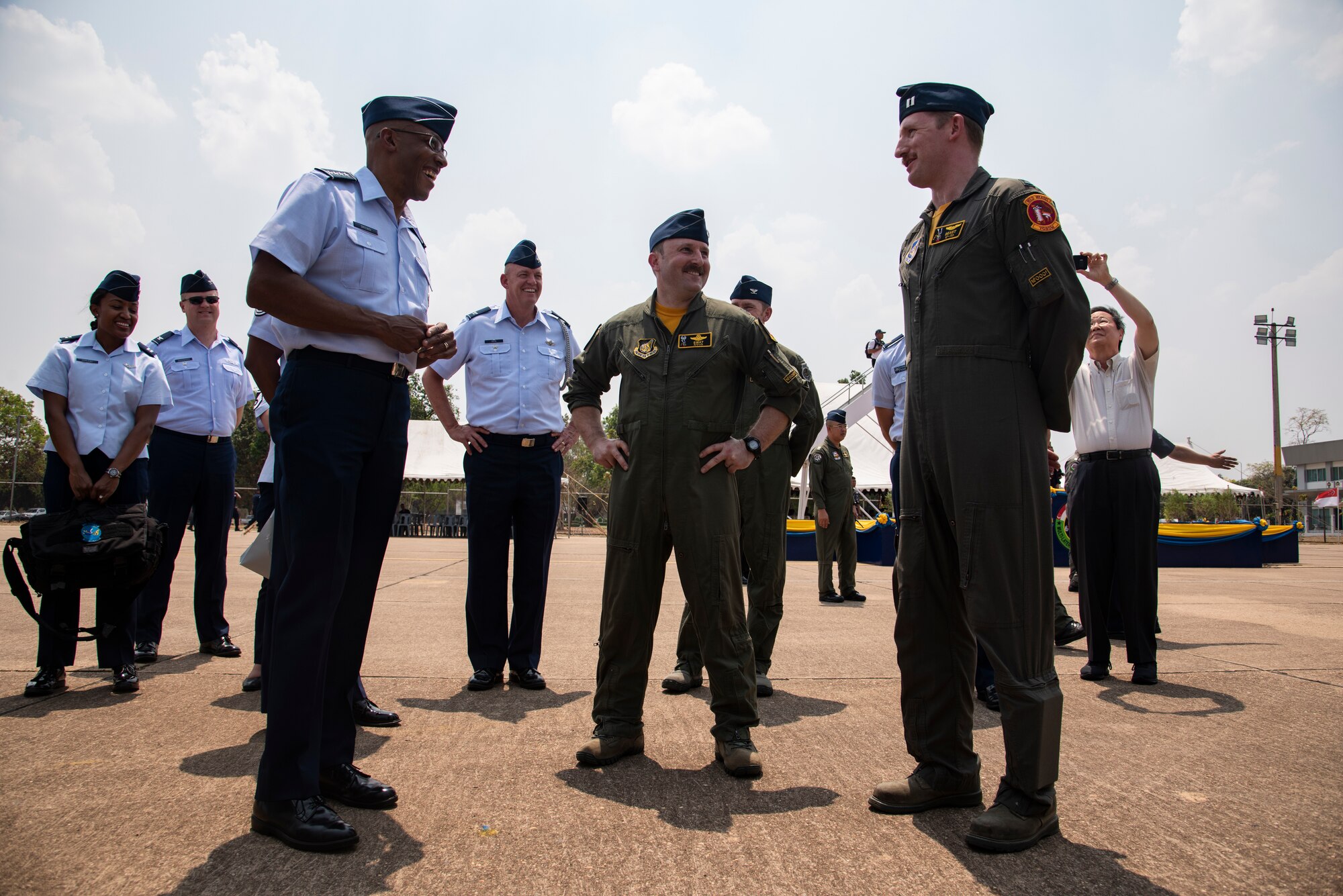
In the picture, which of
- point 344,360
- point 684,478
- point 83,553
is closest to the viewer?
point 344,360

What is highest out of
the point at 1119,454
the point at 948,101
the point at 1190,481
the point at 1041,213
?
the point at 1190,481

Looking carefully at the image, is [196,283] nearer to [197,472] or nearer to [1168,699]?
[197,472]

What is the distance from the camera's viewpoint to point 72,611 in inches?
161

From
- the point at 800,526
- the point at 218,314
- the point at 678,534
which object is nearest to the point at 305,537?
the point at 678,534

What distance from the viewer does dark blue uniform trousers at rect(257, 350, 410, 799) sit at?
90.7 inches

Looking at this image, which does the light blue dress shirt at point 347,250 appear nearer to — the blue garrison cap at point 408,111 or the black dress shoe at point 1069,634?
the blue garrison cap at point 408,111

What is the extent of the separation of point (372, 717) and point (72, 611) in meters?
1.83

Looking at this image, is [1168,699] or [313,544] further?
[1168,699]

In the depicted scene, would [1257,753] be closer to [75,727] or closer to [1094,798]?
[1094,798]

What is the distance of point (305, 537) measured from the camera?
235 cm

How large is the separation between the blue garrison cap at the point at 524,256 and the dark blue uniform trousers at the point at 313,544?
2521 mm

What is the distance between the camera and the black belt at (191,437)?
201 inches

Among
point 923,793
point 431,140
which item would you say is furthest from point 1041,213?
point 431,140

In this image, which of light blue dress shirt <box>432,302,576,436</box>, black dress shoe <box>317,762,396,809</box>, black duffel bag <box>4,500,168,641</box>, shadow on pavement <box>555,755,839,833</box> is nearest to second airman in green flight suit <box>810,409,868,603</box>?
light blue dress shirt <box>432,302,576,436</box>
